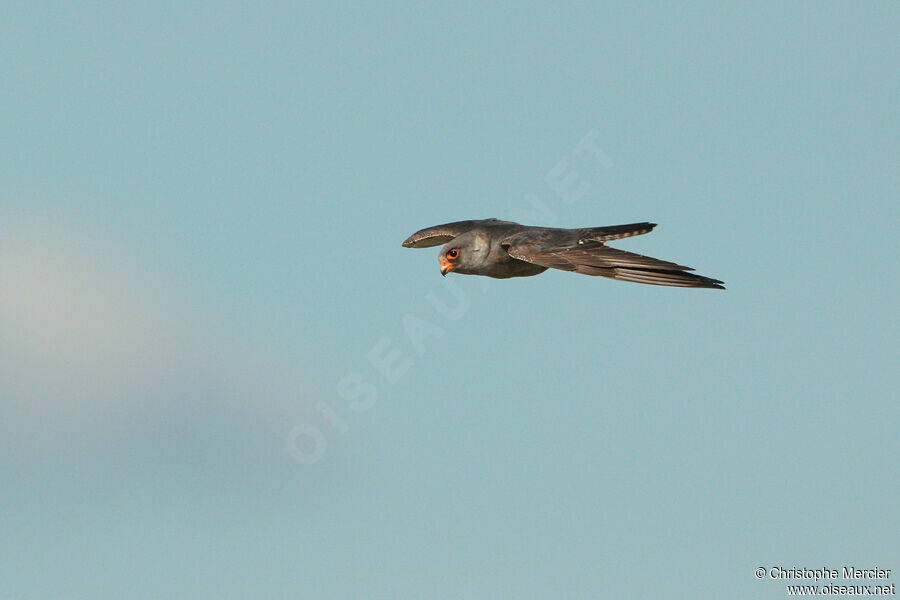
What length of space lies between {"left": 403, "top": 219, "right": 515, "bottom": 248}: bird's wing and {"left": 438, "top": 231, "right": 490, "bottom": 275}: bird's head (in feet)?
3.02

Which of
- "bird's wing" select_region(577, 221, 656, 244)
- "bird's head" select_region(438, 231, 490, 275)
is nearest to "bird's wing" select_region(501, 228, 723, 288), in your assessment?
"bird's wing" select_region(577, 221, 656, 244)

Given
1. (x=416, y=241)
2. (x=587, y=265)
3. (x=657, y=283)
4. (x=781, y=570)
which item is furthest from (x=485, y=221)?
(x=781, y=570)

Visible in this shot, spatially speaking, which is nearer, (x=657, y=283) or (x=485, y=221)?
(x=657, y=283)

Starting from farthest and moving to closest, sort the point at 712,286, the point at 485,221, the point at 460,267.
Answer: the point at 485,221 → the point at 460,267 → the point at 712,286

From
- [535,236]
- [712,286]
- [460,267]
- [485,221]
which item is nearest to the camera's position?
[712,286]

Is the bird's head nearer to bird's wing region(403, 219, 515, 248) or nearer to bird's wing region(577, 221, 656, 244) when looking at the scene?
bird's wing region(403, 219, 515, 248)

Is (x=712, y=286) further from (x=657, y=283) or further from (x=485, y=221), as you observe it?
(x=485, y=221)

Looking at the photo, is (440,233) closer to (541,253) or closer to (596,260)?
(541,253)

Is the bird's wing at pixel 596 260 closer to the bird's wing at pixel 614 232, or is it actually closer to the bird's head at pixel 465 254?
the bird's wing at pixel 614 232

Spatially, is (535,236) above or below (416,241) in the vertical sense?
below

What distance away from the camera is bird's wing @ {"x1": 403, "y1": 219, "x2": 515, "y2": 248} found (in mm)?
22094

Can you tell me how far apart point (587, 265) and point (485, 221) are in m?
4.73

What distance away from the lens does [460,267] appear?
20.8m

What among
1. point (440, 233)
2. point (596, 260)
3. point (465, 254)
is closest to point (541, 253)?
point (596, 260)
